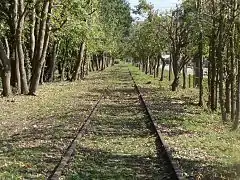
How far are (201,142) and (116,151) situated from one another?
2519 mm

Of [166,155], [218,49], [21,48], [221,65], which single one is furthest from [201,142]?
[21,48]

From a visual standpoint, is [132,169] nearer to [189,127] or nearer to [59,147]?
[59,147]

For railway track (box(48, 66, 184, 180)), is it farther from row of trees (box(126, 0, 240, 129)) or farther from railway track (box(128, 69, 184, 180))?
row of trees (box(126, 0, 240, 129))

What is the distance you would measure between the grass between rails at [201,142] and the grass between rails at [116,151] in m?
0.63

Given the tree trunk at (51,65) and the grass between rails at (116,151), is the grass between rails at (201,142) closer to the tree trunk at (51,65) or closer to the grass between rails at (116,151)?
the grass between rails at (116,151)

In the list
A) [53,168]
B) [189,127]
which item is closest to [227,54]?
[189,127]

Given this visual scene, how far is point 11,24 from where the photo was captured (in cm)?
2664

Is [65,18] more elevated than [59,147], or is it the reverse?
[65,18]

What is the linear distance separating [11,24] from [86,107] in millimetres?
7859

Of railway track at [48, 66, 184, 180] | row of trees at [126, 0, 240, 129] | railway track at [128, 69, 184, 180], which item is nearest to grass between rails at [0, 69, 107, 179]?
railway track at [48, 66, 184, 180]

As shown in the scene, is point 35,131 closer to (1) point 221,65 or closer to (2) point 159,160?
(2) point 159,160

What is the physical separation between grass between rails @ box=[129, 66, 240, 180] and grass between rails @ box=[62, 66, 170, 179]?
0.63 meters

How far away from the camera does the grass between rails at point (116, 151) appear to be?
31.7 ft

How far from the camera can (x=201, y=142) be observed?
42.5 ft
